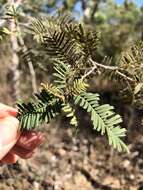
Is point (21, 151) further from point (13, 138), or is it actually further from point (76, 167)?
point (76, 167)

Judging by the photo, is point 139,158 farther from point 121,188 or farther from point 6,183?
point 6,183

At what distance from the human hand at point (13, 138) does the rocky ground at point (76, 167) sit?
1.20 meters

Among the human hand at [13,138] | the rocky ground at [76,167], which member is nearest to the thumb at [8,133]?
the human hand at [13,138]

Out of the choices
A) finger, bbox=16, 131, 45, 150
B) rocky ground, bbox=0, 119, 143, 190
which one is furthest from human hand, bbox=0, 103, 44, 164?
rocky ground, bbox=0, 119, 143, 190

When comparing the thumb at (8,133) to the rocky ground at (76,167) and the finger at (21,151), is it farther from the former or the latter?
the rocky ground at (76,167)

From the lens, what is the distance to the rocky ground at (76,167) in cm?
224

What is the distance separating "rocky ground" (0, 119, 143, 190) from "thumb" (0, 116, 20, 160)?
1267 millimetres

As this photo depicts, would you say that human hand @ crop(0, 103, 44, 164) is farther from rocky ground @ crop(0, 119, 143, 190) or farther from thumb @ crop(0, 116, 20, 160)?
rocky ground @ crop(0, 119, 143, 190)

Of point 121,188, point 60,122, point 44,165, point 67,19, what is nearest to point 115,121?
point 67,19

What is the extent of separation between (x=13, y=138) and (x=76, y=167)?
89.5 inches

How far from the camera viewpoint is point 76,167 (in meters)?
2.96

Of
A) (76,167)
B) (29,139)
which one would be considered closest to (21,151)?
(29,139)

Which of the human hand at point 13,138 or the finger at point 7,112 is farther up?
the finger at point 7,112

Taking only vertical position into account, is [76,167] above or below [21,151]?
below
